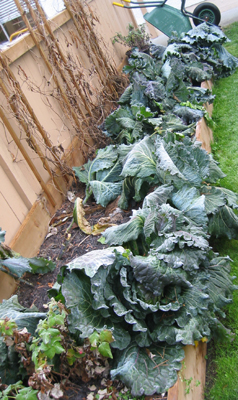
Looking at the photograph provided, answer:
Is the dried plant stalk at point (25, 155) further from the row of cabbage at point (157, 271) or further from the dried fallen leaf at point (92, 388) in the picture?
the dried fallen leaf at point (92, 388)

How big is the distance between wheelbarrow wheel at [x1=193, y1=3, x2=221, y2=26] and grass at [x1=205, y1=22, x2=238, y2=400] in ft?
2.06

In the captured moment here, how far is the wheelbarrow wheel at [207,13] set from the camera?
7.49m

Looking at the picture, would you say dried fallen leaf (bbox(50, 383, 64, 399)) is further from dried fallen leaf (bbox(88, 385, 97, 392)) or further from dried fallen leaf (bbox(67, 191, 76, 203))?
dried fallen leaf (bbox(67, 191, 76, 203))

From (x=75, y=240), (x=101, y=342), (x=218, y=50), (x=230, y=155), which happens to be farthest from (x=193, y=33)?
(x=101, y=342)

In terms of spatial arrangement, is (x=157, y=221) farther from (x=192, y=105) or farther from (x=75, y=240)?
(x=192, y=105)

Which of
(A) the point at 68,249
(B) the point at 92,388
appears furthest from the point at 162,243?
(A) the point at 68,249

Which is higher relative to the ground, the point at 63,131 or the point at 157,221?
the point at 63,131

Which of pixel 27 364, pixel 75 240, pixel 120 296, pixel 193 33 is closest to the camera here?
pixel 27 364

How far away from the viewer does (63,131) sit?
433cm

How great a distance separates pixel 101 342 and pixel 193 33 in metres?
6.10

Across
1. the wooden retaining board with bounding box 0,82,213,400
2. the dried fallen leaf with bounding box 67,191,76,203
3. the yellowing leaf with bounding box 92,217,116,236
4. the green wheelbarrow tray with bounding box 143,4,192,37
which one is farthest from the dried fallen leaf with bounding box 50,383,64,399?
the green wheelbarrow tray with bounding box 143,4,192,37

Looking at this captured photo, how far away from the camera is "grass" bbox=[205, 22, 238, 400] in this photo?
214 centimetres

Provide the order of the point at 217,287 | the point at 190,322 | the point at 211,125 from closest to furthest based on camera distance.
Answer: the point at 190,322, the point at 217,287, the point at 211,125

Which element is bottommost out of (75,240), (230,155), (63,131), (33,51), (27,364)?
(230,155)
